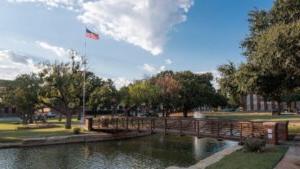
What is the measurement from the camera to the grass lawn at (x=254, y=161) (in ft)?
50.5

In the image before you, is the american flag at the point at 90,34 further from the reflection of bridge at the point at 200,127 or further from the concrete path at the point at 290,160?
the concrete path at the point at 290,160

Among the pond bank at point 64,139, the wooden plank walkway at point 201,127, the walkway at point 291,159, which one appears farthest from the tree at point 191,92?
the walkway at point 291,159

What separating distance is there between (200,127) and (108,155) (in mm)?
7990

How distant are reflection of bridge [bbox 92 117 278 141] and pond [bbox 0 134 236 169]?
6.47 feet

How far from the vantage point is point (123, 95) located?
73.1 meters

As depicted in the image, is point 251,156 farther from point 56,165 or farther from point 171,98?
point 171,98

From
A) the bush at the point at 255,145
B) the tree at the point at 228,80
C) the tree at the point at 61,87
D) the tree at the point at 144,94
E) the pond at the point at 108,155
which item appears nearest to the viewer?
the bush at the point at 255,145

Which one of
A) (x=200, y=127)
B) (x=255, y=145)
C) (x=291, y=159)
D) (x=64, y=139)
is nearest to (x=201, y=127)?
(x=200, y=127)

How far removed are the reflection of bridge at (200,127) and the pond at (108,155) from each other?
197 centimetres

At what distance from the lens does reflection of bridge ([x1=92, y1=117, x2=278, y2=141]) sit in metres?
25.0

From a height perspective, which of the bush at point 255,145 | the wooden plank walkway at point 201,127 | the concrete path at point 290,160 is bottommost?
the concrete path at point 290,160

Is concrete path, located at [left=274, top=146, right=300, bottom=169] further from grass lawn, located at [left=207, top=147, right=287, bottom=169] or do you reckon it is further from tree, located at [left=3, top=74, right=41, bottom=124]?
tree, located at [left=3, top=74, right=41, bottom=124]

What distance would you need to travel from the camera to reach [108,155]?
96.7 feet

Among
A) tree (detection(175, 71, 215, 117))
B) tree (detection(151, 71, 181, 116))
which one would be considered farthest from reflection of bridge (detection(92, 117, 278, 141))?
tree (detection(175, 71, 215, 117))
